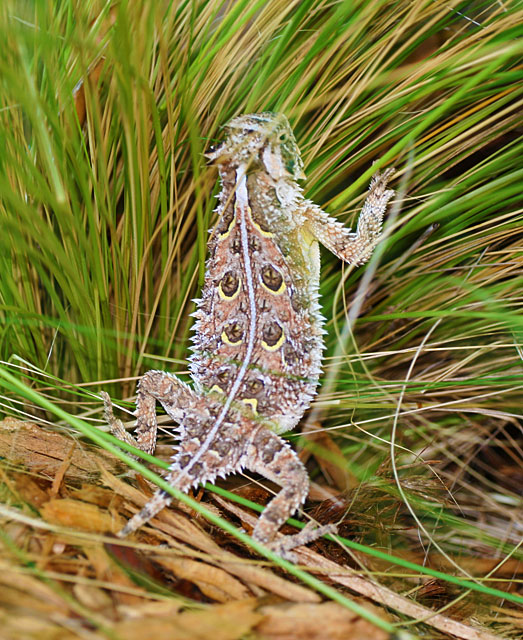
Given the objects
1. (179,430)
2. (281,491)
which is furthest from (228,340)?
(281,491)

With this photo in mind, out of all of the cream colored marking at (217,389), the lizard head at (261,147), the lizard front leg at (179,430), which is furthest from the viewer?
the cream colored marking at (217,389)

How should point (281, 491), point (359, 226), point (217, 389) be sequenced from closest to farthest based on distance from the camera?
point (281, 491), point (217, 389), point (359, 226)

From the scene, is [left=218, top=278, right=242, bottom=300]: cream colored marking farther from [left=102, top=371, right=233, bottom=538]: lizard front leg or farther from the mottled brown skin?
[left=102, top=371, right=233, bottom=538]: lizard front leg

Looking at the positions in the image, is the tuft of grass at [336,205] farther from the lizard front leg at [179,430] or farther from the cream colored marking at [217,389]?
the cream colored marking at [217,389]

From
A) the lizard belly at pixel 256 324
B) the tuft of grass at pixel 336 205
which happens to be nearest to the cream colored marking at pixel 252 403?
the lizard belly at pixel 256 324

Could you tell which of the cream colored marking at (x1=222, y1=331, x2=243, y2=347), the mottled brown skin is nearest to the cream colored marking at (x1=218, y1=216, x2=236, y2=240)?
the mottled brown skin

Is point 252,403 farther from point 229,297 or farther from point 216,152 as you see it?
point 216,152
